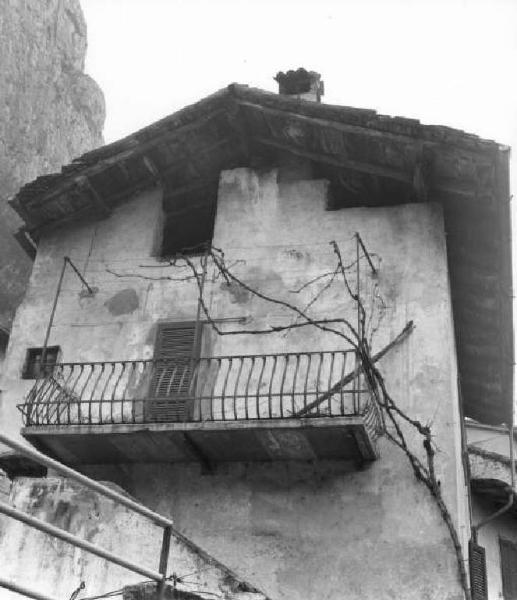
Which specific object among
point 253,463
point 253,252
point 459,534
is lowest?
point 459,534

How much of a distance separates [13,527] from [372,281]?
587cm

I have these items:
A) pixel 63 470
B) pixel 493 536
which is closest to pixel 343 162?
pixel 493 536

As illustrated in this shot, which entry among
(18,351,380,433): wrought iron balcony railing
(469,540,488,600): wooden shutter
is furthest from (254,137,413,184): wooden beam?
(469,540,488,600): wooden shutter

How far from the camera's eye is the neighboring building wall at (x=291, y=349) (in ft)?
34.7

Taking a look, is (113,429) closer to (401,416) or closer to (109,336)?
(109,336)

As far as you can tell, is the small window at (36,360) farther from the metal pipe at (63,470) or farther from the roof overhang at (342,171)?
the metal pipe at (63,470)

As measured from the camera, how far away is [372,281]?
40.8ft

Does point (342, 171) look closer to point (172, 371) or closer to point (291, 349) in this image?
point (291, 349)

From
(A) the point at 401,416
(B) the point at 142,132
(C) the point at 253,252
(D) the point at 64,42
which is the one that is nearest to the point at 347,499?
(A) the point at 401,416

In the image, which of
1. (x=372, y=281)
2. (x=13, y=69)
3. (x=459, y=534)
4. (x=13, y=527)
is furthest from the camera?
(x=13, y=69)

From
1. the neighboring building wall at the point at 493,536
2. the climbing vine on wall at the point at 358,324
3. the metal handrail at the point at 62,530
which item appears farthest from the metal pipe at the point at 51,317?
the neighboring building wall at the point at 493,536

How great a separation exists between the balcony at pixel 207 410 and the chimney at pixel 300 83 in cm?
526

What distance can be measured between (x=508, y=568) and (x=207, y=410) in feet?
Result: 22.1

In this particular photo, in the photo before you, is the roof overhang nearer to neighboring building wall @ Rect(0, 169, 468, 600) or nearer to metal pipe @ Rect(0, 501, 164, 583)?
neighboring building wall @ Rect(0, 169, 468, 600)
